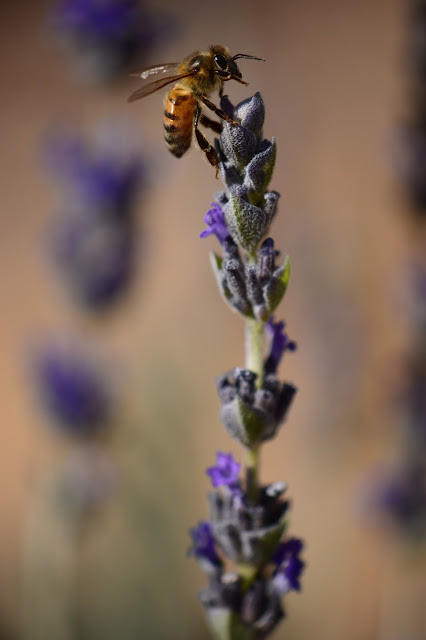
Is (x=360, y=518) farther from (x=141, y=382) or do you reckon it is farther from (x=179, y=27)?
(x=179, y=27)

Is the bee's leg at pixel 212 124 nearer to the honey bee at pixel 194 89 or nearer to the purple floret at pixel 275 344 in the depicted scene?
the honey bee at pixel 194 89

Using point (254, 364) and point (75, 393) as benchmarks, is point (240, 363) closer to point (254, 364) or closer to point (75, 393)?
point (75, 393)

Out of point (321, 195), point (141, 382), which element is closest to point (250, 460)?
point (141, 382)

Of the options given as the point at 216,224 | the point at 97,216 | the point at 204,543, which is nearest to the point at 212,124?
the point at 216,224

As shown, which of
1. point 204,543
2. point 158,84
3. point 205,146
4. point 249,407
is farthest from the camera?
point 158,84

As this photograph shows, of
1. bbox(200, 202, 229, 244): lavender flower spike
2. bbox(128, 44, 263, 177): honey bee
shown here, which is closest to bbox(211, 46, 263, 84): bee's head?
bbox(128, 44, 263, 177): honey bee

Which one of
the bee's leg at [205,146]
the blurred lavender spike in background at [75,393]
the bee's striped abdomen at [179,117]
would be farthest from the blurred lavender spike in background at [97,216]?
the bee's leg at [205,146]
